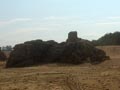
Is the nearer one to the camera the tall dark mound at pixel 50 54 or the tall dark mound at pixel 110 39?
the tall dark mound at pixel 50 54

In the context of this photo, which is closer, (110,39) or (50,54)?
(50,54)

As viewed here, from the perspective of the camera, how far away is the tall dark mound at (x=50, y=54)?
88.3 feet

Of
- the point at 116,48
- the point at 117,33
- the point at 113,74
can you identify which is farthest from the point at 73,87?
the point at 117,33

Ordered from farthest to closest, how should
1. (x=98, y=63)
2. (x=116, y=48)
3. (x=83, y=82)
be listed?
(x=116, y=48) < (x=98, y=63) < (x=83, y=82)

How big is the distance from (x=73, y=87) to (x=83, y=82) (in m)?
1.35

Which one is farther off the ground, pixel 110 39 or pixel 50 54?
pixel 110 39

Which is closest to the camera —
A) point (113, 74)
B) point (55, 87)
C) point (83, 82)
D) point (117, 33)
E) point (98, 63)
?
point (55, 87)

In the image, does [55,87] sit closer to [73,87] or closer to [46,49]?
[73,87]

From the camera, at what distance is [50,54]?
27734 millimetres

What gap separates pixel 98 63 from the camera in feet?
88.6

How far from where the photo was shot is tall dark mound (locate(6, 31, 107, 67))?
26922 mm

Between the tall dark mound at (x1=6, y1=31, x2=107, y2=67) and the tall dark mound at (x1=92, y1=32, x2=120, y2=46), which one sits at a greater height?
the tall dark mound at (x1=92, y1=32, x2=120, y2=46)

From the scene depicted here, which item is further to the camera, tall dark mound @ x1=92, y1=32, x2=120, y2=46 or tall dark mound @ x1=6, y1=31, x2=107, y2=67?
tall dark mound @ x1=92, y1=32, x2=120, y2=46

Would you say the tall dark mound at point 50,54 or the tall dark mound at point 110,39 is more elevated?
the tall dark mound at point 110,39
